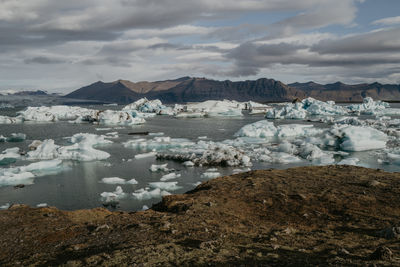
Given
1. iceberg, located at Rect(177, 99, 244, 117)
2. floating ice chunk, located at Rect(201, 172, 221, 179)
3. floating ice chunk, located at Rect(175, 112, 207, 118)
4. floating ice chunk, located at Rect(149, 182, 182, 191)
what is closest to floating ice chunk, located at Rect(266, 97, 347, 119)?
iceberg, located at Rect(177, 99, 244, 117)

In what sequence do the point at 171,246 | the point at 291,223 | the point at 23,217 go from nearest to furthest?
1. the point at 171,246
2. the point at 291,223
3. the point at 23,217

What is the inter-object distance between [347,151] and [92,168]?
1898 cm

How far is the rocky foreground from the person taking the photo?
4.70m

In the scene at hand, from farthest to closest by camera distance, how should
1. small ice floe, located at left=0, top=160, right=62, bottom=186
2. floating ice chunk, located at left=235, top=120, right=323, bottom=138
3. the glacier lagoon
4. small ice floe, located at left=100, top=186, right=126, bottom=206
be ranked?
floating ice chunk, located at left=235, top=120, right=323, bottom=138, small ice floe, located at left=0, top=160, right=62, bottom=186, the glacier lagoon, small ice floe, located at left=100, top=186, right=126, bottom=206

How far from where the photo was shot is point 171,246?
514 cm

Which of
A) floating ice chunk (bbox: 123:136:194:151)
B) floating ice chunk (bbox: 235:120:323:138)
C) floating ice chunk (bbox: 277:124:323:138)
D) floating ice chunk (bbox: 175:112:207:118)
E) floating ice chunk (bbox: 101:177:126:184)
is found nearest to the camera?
floating ice chunk (bbox: 101:177:126:184)

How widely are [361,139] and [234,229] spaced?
21.6 meters

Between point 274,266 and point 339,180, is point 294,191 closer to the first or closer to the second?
point 339,180

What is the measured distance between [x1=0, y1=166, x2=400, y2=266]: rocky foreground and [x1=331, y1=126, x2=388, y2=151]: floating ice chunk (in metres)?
15.8

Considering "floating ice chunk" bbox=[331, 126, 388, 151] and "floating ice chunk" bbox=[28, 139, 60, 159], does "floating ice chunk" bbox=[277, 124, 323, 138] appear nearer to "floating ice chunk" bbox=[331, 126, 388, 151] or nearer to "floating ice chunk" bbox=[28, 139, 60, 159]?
"floating ice chunk" bbox=[331, 126, 388, 151]

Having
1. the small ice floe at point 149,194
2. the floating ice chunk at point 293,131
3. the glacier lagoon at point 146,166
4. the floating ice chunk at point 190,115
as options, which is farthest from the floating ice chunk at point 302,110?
the small ice floe at point 149,194

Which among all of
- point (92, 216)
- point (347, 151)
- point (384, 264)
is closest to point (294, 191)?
point (384, 264)

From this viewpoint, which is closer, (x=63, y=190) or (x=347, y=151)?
(x=63, y=190)

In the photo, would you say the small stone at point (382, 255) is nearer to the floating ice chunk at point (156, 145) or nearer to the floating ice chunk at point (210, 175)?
the floating ice chunk at point (210, 175)
